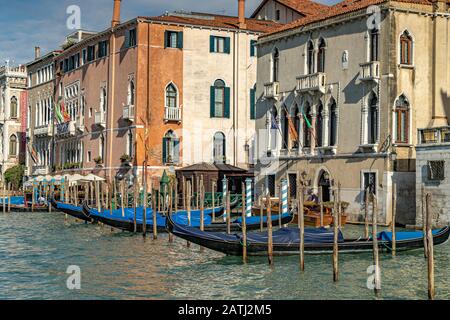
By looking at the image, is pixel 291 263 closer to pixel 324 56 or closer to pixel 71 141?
pixel 324 56

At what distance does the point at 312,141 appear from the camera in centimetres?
2316

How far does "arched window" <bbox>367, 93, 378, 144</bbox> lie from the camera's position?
2084 cm

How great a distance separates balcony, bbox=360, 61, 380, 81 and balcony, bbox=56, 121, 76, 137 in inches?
683

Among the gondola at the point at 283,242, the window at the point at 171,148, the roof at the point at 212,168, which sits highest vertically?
the window at the point at 171,148

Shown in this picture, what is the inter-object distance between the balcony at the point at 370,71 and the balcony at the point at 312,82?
5.76 ft

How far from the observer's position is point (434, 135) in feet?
63.1

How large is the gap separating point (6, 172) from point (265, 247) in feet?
107

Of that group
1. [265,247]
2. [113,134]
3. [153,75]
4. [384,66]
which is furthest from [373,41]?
[113,134]

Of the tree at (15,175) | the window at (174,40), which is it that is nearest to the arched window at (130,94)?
the window at (174,40)

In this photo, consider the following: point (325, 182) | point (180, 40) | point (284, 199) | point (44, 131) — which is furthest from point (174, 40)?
point (44, 131)

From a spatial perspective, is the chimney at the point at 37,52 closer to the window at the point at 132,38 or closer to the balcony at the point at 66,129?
the balcony at the point at 66,129

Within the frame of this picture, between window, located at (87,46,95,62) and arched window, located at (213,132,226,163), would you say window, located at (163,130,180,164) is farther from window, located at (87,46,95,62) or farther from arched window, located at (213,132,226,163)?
window, located at (87,46,95,62)

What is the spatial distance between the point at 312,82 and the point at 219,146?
28.0 ft

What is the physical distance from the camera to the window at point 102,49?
31750 mm
